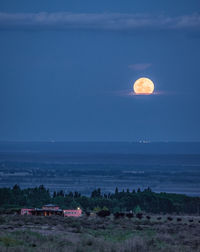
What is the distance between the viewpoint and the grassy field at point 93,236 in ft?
48.8

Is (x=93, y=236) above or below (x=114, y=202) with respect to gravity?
below

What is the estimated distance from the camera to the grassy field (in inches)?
586

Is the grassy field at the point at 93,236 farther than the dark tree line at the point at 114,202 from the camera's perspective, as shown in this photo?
No

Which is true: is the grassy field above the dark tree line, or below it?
below

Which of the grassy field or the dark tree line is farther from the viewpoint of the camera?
the dark tree line

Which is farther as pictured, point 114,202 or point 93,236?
point 114,202

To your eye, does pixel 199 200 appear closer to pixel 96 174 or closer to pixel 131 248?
pixel 131 248

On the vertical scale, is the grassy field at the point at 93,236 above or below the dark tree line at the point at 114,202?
below

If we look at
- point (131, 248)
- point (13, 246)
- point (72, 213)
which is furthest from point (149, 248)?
point (72, 213)

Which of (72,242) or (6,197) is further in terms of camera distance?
(6,197)

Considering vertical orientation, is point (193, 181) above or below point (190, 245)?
above

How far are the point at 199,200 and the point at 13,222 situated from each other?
2330 centimetres

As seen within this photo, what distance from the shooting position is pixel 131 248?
1480cm

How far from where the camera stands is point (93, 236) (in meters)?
18.5
